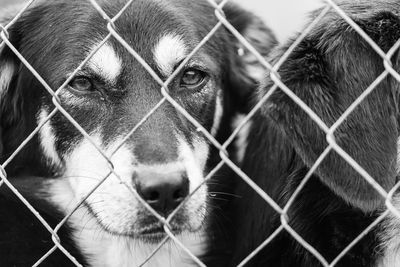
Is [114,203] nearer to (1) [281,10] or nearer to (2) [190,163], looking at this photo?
(2) [190,163]

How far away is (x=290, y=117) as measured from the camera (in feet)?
6.84

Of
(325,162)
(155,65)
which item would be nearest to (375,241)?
(325,162)

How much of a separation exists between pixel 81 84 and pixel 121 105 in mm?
230

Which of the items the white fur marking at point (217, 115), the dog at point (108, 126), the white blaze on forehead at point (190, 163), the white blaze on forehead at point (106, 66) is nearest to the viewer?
the white blaze on forehead at point (190, 163)

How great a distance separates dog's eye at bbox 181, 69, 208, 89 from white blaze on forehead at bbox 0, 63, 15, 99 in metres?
0.85

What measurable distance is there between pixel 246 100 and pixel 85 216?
1.07 meters

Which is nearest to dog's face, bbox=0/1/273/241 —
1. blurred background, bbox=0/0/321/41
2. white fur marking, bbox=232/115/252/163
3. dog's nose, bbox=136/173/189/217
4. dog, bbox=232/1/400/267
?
dog's nose, bbox=136/173/189/217

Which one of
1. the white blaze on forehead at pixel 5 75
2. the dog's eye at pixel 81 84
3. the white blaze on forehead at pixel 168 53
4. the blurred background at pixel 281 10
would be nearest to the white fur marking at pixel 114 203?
the dog's eye at pixel 81 84

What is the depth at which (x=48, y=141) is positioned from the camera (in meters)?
3.09

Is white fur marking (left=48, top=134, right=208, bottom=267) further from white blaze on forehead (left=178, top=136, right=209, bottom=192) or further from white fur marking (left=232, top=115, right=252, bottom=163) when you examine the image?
white fur marking (left=232, top=115, right=252, bottom=163)

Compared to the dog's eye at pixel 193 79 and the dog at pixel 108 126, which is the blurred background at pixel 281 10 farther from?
the dog's eye at pixel 193 79

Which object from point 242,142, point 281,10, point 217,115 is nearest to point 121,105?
point 217,115

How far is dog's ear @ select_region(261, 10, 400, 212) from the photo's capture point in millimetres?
2021

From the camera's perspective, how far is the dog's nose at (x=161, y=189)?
92.4 inches
